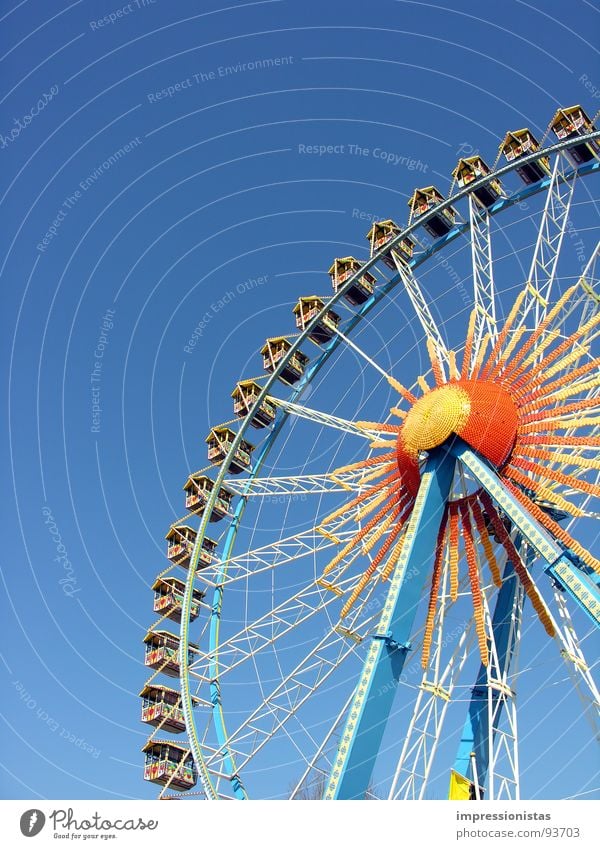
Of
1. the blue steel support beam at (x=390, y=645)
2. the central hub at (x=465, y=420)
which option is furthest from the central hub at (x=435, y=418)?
the blue steel support beam at (x=390, y=645)

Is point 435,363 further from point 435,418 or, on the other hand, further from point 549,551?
point 549,551

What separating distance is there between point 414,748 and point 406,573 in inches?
131

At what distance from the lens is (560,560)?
1379 cm

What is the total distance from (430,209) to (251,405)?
834 centimetres

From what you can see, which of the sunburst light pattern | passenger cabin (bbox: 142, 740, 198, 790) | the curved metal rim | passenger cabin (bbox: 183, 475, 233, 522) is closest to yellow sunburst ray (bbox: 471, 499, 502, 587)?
the sunburst light pattern

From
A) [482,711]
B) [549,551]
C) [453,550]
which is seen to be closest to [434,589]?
[453,550]

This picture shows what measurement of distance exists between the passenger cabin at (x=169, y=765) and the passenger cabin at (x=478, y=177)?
18.7m

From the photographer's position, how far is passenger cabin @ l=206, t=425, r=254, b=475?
2600 cm

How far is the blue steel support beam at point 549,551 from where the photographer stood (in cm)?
1323

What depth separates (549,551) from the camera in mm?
13914

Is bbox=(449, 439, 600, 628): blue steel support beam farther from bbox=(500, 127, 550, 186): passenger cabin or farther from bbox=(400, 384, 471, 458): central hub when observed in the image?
bbox=(500, 127, 550, 186): passenger cabin

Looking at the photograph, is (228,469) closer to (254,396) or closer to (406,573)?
(254,396)

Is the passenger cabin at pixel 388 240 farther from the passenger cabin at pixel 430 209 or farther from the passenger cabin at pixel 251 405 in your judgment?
the passenger cabin at pixel 251 405

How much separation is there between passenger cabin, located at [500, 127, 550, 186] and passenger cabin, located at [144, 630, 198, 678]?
1803 centimetres
